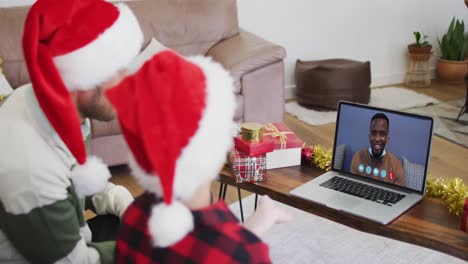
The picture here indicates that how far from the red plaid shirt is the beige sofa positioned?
199 centimetres

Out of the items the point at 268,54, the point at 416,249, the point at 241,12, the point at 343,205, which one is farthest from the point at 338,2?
the point at 343,205

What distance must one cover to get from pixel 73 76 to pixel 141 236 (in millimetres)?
502

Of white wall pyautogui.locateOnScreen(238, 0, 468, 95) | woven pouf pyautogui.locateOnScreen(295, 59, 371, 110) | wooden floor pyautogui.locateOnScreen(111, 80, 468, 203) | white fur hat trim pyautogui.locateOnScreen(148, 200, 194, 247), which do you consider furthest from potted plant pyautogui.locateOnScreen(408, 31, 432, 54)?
white fur hat trim pyautogui.locateOnScreen(148, 200, 194, 247)

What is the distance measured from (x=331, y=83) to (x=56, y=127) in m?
3.19

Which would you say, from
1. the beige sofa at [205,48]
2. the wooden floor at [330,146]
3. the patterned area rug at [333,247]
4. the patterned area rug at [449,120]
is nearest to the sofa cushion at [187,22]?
the beige sofa at [205,48]

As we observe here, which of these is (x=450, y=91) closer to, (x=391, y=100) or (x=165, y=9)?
(x=391, y=100)

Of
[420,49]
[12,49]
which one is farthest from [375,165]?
[420,49]

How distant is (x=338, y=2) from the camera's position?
466 cm

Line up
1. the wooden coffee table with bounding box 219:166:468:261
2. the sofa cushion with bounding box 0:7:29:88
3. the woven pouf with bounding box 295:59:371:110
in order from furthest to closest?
the woven pouf with bounding box 295:59:371:110, the sofa cushion with bounding box 0:7:29:88, the wooden coffee table with bounding box 219:166:468:261

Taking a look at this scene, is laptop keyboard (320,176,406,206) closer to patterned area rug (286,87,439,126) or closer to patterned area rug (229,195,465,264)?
patterned area rug (229,195,465,264)

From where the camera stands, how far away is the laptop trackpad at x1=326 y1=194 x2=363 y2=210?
1.67 m

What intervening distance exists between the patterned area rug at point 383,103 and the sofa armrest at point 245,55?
858 mm

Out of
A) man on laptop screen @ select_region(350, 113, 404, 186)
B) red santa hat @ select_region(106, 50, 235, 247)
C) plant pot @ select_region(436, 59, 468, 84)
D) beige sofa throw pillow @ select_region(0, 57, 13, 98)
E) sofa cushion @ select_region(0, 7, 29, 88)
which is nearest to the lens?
red santa hat @ select_region(106, 50, 235, 247)

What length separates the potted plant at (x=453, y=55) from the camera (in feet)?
16.2
